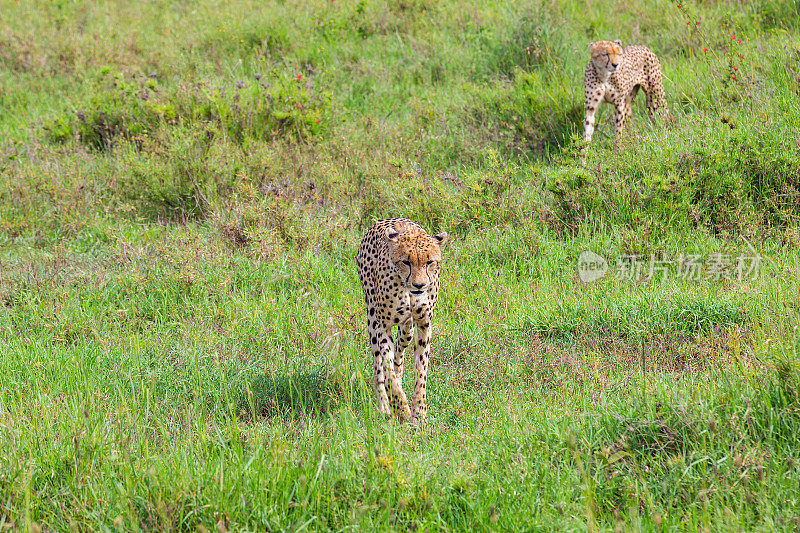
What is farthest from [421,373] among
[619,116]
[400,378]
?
[619,116]

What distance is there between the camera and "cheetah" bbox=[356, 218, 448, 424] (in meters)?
3.86

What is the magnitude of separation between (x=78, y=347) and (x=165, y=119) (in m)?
4.27

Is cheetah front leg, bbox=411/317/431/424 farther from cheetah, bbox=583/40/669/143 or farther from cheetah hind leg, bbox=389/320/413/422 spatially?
cheetah, bbox=583/40/669/143

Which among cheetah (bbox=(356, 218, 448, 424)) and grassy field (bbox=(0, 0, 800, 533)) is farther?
cheetah (bbox=(356, 218, 448, 424))

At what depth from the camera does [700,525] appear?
272cm

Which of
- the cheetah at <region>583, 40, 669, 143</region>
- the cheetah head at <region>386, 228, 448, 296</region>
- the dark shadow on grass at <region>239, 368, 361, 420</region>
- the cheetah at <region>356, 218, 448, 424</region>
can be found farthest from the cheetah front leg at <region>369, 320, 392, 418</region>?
the cheetah at <region>583, 40, 669, 143</region>

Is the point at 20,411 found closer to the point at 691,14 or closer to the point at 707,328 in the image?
the point at 707,328

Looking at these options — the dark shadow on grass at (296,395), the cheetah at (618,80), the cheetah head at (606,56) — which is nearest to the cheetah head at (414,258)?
the dark shadow on grass at (296,395)

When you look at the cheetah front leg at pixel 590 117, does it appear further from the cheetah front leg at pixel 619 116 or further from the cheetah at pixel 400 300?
the cheetah at pixel 400 300

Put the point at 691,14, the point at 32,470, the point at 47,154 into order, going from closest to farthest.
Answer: the point at 32,470, the point at 47,154, the point at 691,14

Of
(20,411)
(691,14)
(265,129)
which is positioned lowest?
(20,411)

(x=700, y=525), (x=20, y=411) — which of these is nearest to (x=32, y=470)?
(x=20, y=411)

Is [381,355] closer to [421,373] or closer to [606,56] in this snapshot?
[421,373]

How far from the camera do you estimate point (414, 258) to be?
3.79 meters
